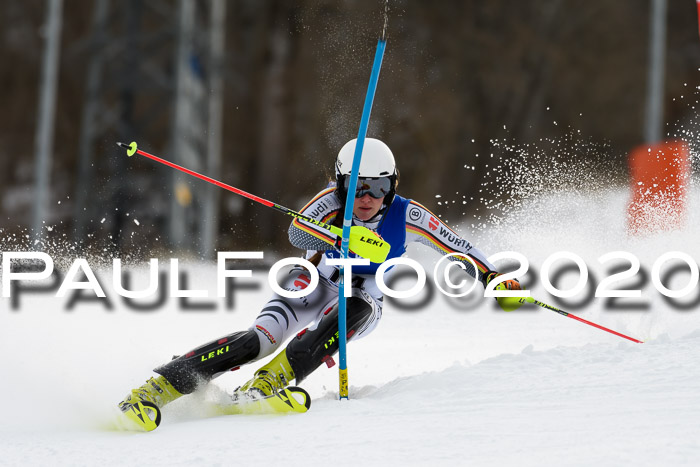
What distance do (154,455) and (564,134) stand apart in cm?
2168

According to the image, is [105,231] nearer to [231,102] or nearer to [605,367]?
[231,102]

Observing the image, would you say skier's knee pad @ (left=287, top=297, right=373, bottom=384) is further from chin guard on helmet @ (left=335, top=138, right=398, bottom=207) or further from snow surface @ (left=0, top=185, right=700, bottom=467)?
chin guard on helmet @ (left=335, top=138, right=398, bottom=207)

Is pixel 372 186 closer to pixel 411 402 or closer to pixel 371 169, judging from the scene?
pixel 371 169

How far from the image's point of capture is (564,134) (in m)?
24.2

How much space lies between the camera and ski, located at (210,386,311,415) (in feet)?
13.7

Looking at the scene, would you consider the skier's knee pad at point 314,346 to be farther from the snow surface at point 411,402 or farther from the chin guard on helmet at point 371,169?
the chin guard on helmet at point 371,169

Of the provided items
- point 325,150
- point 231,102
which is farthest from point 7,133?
point 325,150

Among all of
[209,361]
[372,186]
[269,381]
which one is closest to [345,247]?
[372,186]

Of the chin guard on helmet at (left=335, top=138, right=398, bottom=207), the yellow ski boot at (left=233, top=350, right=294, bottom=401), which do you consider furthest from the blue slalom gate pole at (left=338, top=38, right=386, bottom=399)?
the chin guard on helmet at (left=335, top=138, right=398, bottom=207)

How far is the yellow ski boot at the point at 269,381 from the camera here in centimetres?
434

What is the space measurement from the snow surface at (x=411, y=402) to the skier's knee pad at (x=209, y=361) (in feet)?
0.34

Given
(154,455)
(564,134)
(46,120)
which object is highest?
(564,134)

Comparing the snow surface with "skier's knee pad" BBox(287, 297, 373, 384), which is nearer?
the snow surface

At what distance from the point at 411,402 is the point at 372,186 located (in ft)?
3.74
